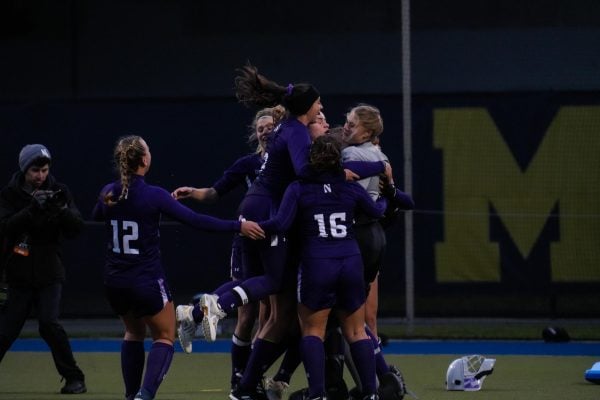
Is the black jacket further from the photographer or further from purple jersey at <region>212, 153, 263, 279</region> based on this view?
purple jersey at <region>212, 153, 263, 279</region>

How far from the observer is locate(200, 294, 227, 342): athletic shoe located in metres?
8.77

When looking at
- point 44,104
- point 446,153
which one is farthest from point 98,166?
point 446,153

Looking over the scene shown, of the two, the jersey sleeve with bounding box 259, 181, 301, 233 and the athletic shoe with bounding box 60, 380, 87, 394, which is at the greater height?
the jersey sleeve with bounding box 259, 181, 301, 233

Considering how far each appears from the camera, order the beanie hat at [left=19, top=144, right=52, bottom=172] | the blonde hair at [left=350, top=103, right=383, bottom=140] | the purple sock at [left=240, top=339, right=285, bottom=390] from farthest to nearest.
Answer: the beanie hat at [left=19, top=144, right=52, bottom=172], the blonde hair at [left=350, top=103, right=383, bottom=140], the purple sock at [left=240, top=339, right=285, bottom=390]

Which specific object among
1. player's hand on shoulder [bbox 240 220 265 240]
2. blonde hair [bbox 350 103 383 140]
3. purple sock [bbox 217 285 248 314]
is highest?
blonde hair [bbox 350 103 383 140]

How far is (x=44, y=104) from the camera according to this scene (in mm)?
16656

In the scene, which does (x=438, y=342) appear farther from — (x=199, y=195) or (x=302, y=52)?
(x=302, y=52)

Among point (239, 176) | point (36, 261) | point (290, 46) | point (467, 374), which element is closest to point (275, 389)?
point (239, 176)

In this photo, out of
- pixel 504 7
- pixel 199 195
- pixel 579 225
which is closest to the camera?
pixel 199 195

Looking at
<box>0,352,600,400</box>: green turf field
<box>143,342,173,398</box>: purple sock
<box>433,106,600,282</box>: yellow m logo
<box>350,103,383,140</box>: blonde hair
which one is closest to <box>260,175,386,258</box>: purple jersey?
<box>350,103,383,140</box>: blonde hair

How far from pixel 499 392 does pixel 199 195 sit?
265cm

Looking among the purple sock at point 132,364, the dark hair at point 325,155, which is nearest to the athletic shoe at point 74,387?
the purple sock at point 132,364

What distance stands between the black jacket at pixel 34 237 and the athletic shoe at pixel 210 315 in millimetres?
2176

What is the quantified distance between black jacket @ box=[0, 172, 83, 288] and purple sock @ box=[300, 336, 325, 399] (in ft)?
8.64
